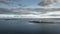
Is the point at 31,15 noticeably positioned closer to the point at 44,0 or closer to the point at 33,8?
the point at 33,8

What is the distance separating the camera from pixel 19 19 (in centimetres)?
160

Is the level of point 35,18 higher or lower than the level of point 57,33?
higher

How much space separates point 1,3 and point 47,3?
51 cm

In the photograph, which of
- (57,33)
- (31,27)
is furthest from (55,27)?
(31,27)

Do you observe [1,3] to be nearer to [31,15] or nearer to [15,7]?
[15,7]

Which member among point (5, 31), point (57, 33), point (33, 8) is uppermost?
point (33, 8)

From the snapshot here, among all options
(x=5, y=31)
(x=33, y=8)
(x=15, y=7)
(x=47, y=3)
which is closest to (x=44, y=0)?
(x=47, y=3)

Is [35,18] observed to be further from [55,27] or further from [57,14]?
[55,27]

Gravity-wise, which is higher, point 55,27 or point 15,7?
point 15,7

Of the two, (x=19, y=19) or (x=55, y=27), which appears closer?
(x=19, y=19)

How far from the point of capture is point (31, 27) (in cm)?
190

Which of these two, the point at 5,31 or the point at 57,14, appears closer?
the point at 57,14

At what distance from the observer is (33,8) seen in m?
1.61

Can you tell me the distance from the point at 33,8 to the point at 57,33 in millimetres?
482
